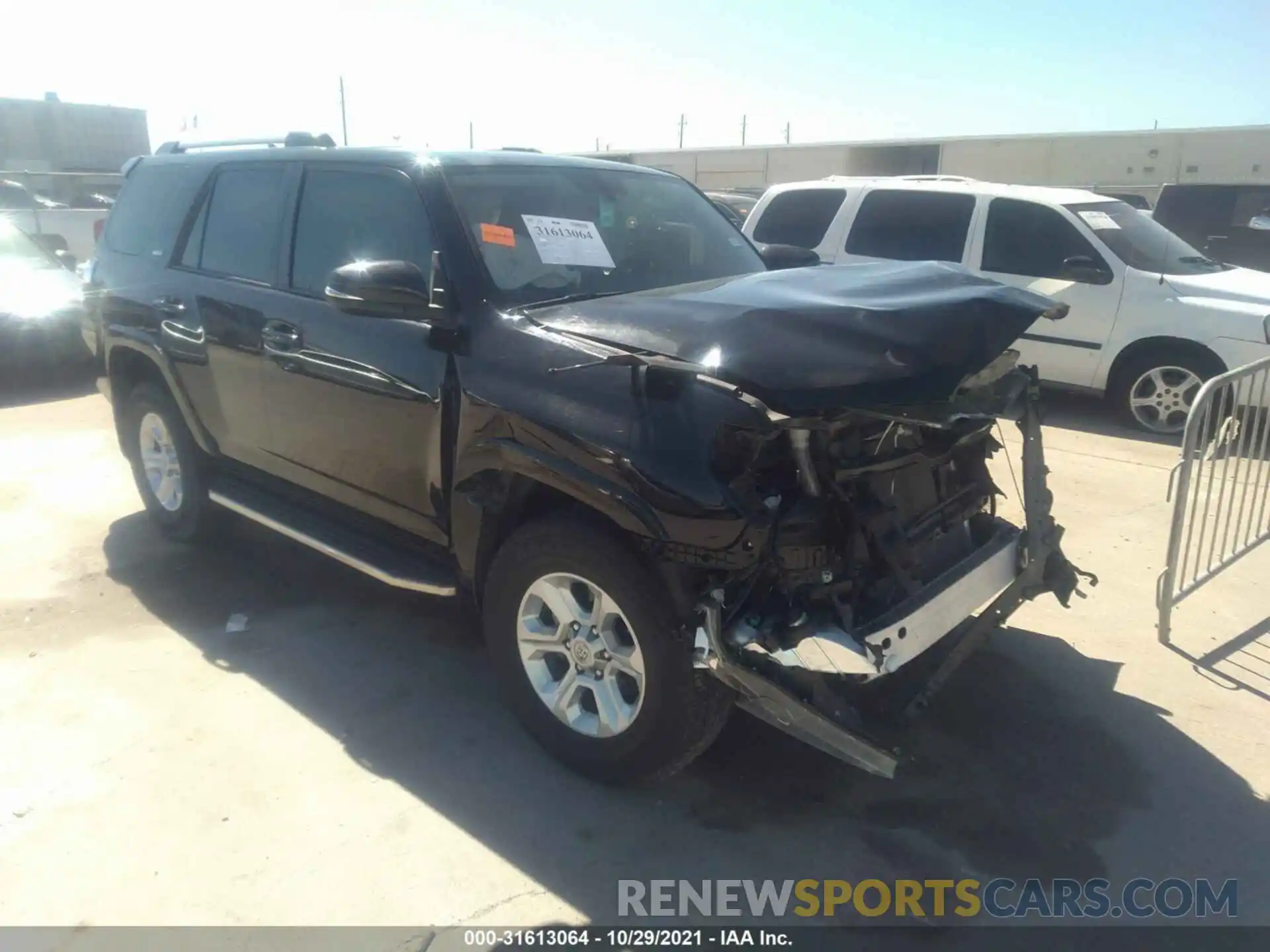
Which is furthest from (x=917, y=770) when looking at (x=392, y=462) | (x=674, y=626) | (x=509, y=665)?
(x=392, y=462)

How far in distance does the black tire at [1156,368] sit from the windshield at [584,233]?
4820mm

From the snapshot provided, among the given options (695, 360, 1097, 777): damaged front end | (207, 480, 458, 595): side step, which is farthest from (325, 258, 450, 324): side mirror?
(695, 360, 1097, 777): damaged front end

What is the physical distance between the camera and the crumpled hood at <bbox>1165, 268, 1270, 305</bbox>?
7402 mm

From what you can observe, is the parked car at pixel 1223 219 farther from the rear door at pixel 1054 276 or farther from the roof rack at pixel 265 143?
the roof rack at pixel 265 143

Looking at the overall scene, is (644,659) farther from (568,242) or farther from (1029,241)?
(1029,241)

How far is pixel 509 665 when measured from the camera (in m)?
3.32

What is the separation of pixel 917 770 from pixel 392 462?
2191 millimetres

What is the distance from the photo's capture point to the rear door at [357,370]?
11.6 ft

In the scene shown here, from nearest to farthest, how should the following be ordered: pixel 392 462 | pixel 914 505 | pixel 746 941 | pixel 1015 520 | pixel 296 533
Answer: pixel 746 941
pixel 914 505
pixel 392 462
pixel 296 533
pixel 1015 520

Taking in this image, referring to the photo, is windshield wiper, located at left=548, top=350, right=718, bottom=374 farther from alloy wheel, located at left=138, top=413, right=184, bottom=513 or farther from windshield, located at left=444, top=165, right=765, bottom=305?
alloy wheel, located at left=138, top=413, right=184, bottom=513

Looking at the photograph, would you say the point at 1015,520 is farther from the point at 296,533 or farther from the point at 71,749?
the point at 71,749

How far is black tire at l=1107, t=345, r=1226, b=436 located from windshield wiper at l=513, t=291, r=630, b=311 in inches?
229

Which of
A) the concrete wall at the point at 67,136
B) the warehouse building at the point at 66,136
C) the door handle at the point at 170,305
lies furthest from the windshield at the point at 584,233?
the concrete wall at the point at 67,136

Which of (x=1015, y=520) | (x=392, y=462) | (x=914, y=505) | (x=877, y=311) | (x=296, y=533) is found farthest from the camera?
(x=1015, y=520)
